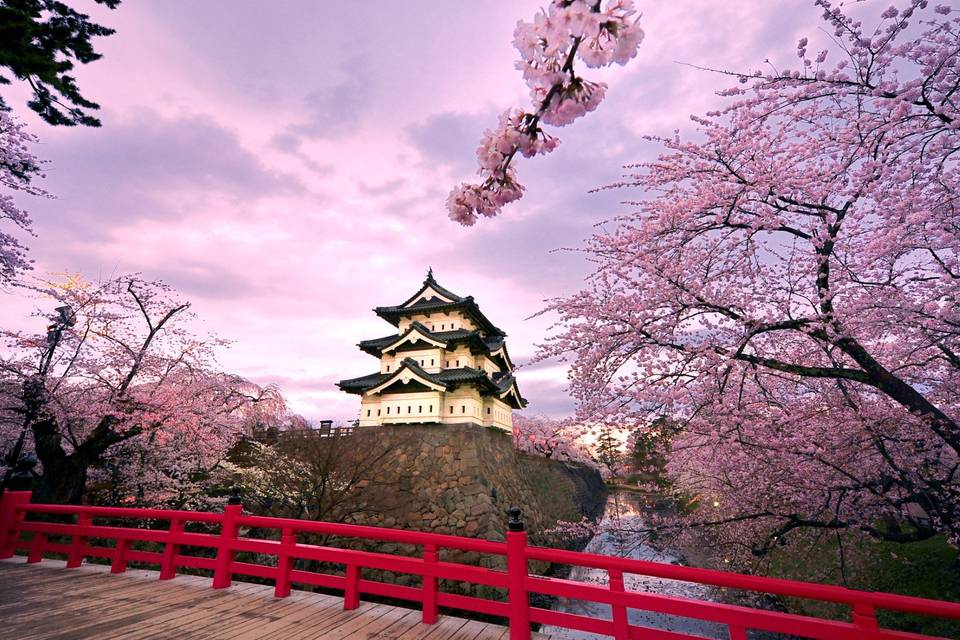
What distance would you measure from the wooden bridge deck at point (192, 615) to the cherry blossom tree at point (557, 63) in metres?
4.18

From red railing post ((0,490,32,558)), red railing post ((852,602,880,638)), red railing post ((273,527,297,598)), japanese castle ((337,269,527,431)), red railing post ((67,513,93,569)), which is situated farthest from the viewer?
japanese castle ((337,269,527,431))

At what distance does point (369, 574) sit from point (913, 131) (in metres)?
17.5

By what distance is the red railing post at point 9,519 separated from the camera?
21.6 feet

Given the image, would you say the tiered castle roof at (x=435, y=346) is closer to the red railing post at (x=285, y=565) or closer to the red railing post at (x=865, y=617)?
the red railing post at (x=285, y=565)

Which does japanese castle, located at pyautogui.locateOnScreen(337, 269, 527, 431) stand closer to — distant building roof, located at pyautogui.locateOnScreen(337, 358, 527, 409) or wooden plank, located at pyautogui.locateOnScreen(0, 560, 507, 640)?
distant building roof, located at pyautogui.locateOnScreen(337, 358, 527, 409)

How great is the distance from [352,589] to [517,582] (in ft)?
6.67

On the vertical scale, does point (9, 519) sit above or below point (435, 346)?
below

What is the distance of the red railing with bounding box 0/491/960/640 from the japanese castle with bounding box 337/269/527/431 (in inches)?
483

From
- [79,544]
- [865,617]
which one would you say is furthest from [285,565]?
[865,617]

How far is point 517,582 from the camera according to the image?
3625mm

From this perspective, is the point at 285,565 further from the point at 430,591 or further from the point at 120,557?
the point at 120,557

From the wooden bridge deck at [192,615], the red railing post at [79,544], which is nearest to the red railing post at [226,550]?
the wooden bridge deck at [192,615]

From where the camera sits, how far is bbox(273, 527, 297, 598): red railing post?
466 cm

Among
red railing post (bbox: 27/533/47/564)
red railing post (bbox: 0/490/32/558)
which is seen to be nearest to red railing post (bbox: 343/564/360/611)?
red railing post (bbox: 27/533/47/564)
